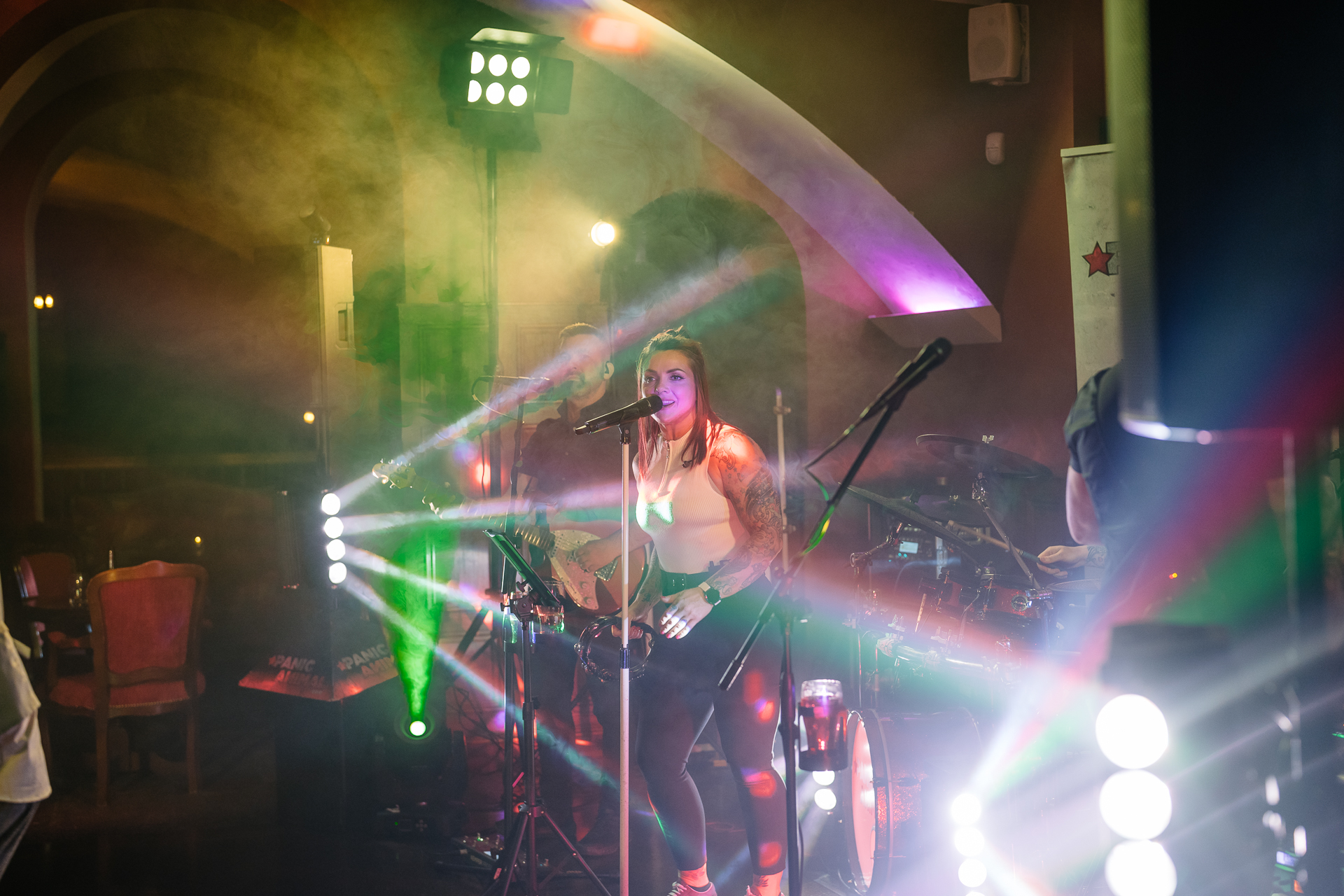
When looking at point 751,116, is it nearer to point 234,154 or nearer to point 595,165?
point 595,165

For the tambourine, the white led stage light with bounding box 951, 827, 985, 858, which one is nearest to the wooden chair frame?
the tambourine

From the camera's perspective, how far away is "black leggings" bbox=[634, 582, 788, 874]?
8.17 feet

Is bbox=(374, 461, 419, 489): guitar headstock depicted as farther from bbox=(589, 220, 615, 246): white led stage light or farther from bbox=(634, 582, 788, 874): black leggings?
bbox=(589, 220, 615, 246): white led stage light

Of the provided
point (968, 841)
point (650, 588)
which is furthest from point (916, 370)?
point (968, 841)

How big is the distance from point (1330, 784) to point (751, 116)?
4.45 m

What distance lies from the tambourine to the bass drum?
802mm

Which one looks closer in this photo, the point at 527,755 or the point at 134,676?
the point at 527,755

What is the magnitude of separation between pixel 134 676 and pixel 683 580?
10.1 feet

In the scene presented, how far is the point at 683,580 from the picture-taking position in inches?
100

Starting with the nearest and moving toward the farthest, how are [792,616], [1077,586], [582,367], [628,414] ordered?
[792,616] → [628,414] → [1077,586] → [582,367]

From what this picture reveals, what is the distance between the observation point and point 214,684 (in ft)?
20.0

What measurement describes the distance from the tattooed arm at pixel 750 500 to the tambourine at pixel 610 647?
0.30m

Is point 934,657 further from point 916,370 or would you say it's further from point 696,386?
point 916,370

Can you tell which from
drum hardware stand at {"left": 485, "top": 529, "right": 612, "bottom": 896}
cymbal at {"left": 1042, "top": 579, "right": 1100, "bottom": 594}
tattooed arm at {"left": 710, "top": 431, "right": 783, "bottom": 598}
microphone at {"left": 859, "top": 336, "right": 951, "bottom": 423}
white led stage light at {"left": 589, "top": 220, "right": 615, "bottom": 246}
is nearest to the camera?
microphone at {"left": 859, "top": 336, "right": 951, "bottom": 423}
